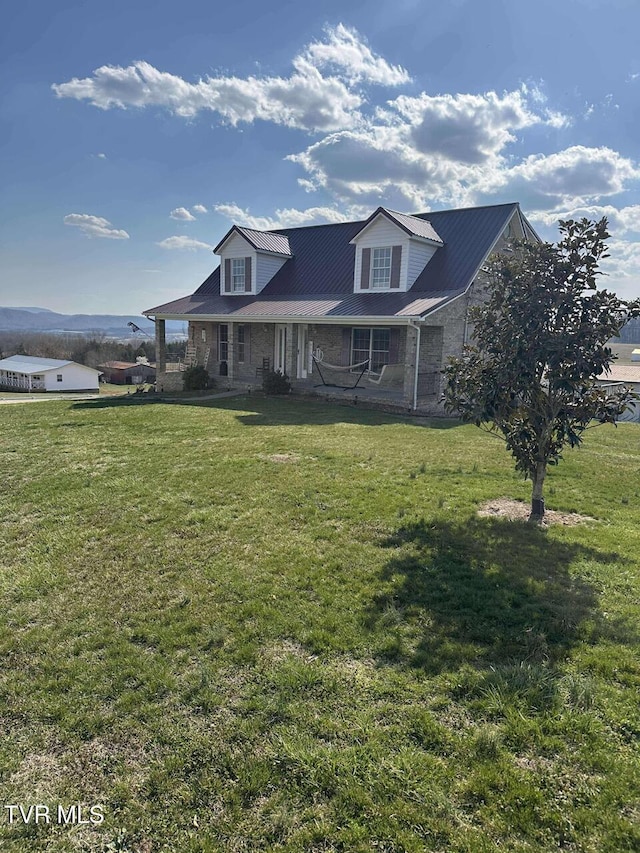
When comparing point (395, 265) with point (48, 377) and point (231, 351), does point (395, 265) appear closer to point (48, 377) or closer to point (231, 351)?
point (231, 351)

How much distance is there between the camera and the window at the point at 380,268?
58.7ft

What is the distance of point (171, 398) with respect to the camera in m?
18.6

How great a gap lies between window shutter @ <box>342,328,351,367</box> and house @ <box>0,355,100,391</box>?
3291cm

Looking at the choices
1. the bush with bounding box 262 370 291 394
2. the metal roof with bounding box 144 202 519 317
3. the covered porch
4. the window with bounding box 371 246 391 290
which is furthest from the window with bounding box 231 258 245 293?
the window with bounding box 371 246 391 290

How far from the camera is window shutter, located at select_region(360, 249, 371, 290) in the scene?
18.2 metres

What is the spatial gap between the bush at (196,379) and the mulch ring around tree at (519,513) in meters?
15.7

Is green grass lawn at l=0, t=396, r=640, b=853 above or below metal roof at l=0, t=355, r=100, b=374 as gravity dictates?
below

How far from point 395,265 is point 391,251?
0.51 meters

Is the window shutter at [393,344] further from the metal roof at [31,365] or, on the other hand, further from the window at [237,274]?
the metal roof at [31,365]

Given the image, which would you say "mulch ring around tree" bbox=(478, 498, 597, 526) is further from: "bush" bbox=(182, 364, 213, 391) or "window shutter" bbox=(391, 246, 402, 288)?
"bush" bbox=(182, 364, 213, 391)

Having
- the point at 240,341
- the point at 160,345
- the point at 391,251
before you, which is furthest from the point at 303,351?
the point at 160,345

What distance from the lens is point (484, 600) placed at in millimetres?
4523

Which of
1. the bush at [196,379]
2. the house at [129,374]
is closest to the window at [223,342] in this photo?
the bush at [196,379]

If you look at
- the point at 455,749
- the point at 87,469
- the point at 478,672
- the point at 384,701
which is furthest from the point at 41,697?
the point at 87,469
